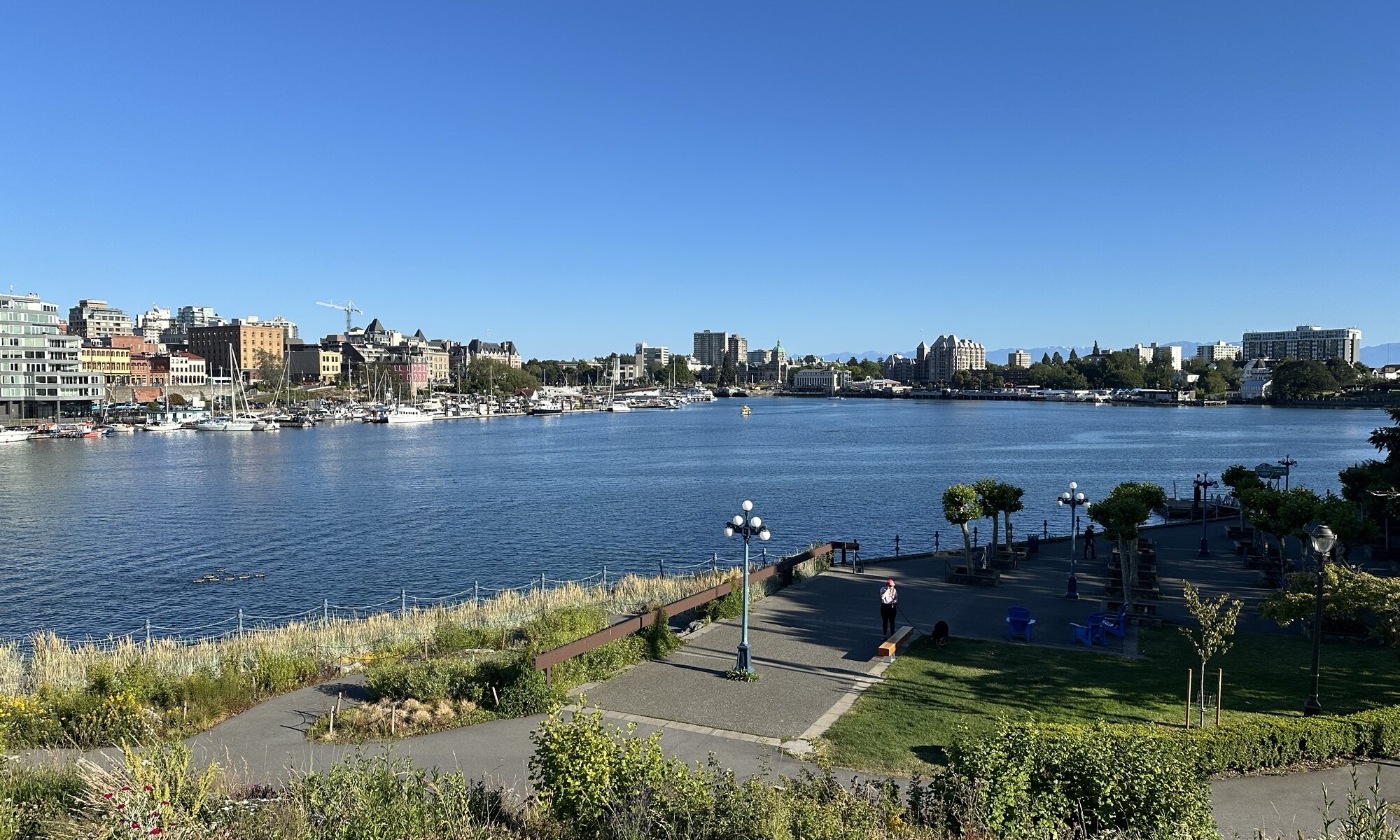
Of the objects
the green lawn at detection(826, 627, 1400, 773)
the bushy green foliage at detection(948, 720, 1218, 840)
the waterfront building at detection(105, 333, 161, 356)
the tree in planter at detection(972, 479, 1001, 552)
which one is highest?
the waterfront building at detection(105, 333, 161, 356)

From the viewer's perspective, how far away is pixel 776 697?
612 inches

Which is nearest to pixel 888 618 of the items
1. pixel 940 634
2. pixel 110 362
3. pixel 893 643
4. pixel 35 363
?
pixel 893 643

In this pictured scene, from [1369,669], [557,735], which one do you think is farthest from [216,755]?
[1369,669]

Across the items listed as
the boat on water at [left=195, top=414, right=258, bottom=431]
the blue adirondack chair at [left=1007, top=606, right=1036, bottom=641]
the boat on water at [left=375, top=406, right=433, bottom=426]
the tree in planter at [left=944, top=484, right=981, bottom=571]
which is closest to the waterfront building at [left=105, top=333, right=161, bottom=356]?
the boat on water at [left=195, top=414, right=258, bottom=431]

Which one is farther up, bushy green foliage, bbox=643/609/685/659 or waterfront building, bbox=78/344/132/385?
waterfront building, bbox=78/344/132/385

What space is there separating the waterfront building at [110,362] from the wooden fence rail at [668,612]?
17353 cm

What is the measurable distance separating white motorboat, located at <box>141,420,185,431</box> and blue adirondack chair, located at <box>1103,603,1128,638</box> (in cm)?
14133

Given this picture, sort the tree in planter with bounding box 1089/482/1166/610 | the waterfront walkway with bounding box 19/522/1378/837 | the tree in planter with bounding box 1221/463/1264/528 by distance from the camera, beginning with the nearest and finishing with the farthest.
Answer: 1. the waterfront walkway with bounding box 19/522/1378/837
2. the tree in planter with bounding box 1089/482/1166/610
3. the tree in planter with bounding box 1221/463/1264/528

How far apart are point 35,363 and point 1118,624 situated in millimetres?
139933

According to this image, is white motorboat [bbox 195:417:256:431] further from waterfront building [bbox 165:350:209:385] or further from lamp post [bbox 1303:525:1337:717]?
lamp post [bbox 1303:525:1337:717]

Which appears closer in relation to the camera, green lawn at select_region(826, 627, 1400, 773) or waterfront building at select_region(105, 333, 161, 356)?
green lawn at select_region(826, 627, 1400, 773)

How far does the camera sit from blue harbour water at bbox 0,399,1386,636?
36.9 m

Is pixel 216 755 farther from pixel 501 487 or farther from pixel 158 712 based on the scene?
pixel 501 487

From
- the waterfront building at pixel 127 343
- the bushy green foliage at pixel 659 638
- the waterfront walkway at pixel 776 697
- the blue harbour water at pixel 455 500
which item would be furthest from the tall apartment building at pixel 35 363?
the bushy green foliage at pixel 659 638
